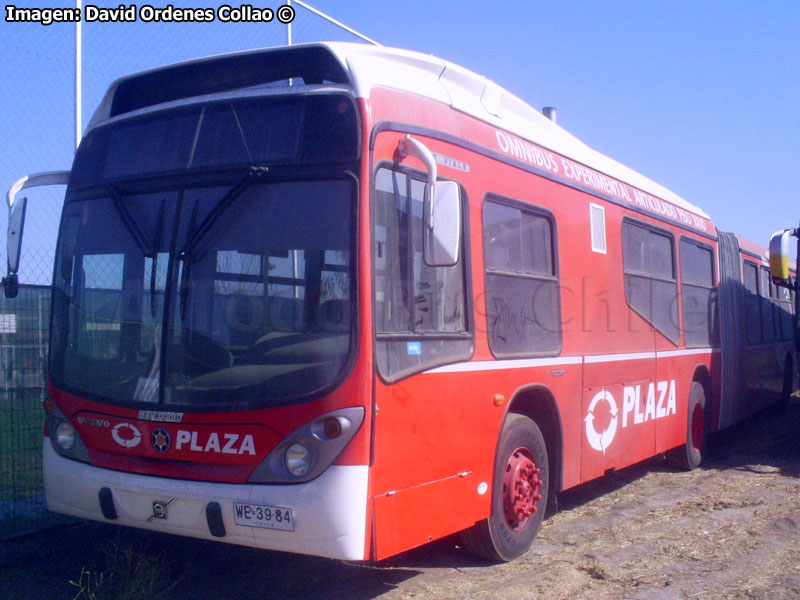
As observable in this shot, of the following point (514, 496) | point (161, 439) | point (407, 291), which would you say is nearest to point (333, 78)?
point (407, 291)

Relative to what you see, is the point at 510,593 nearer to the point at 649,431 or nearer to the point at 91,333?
the point at 91,333

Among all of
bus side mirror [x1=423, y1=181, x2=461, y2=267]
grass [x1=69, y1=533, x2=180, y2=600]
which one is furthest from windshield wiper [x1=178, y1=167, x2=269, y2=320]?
grass [x1=69, y1=533, x2=180, y2=600]

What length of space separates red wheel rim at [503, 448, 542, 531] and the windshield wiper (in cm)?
251

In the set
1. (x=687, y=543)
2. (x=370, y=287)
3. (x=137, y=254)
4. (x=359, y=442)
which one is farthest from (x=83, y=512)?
(x=687, y=543)

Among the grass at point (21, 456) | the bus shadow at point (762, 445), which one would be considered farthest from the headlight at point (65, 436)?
the bus shadow at point (762, 445)

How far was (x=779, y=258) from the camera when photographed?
9.72m

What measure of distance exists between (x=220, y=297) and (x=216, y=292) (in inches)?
1.5

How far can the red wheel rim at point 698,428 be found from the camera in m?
9.62

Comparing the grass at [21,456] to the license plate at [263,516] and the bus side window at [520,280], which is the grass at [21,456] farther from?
the bus side window at [520,280]

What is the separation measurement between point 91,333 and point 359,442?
1935 millimetres

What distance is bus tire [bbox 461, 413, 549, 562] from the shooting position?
546 cm

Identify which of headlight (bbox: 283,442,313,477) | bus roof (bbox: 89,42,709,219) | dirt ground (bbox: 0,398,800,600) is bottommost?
dirt ground (bbox: 0,398,800,600)

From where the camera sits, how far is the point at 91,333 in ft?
16.2

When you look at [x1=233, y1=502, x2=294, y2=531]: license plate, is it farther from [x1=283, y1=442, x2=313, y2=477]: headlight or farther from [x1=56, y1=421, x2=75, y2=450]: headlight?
[x1=56, y1=421, x2=75, y2=450]: headlight
